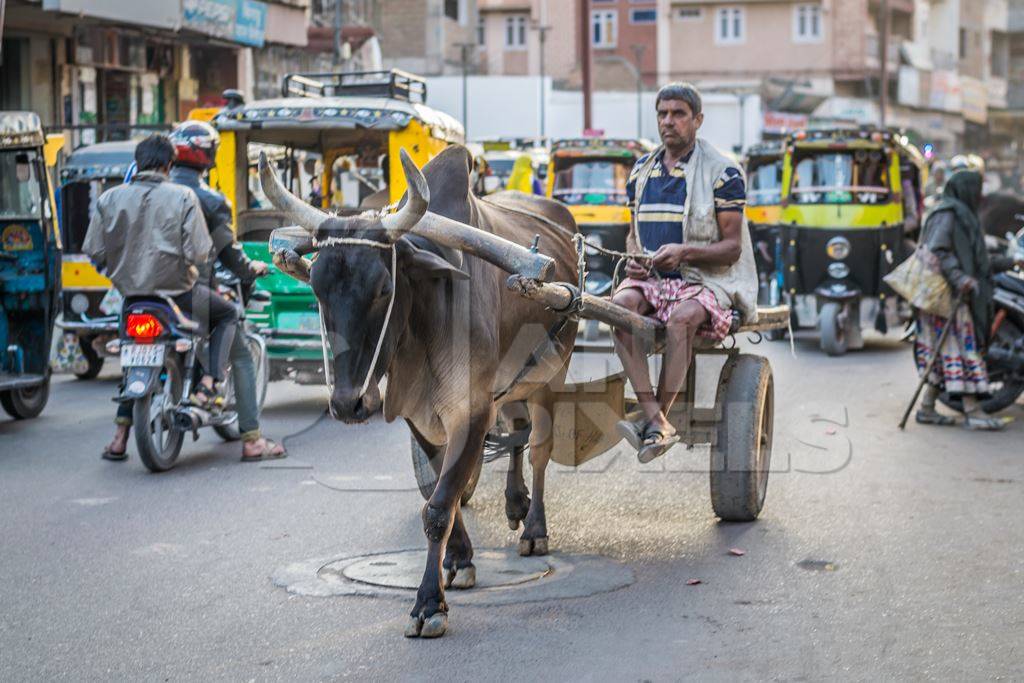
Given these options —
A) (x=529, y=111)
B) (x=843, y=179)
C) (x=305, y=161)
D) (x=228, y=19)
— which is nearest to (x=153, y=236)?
(x=305, y=161)

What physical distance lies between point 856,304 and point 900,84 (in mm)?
52918

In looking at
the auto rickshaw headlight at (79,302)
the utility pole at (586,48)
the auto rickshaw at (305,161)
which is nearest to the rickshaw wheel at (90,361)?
the auto rickshaw headlight at (79,302)

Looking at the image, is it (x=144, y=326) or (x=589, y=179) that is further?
(x=589, y=179)

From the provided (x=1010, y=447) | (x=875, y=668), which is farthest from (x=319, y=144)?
(x=875, y=668)

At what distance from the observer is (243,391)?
9570 millimetres

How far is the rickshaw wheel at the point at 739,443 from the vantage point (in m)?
7.35

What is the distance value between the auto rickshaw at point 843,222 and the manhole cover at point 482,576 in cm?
1030

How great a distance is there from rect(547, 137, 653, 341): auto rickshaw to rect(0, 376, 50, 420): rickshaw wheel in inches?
340

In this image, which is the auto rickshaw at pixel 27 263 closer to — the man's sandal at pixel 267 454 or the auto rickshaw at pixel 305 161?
the auto rickshaw at pixel 305 161

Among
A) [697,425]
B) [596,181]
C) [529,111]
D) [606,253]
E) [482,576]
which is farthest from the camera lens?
[529,111]

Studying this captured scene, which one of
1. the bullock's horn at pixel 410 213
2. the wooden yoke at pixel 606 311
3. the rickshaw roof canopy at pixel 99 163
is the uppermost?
the rickshaw roof canopy at pixel 99 163

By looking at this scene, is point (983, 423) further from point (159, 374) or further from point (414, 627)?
point (414, 627)

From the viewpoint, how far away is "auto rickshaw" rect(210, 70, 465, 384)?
39.9 ft

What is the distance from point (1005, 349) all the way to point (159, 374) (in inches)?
241
